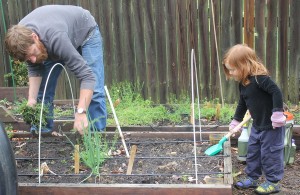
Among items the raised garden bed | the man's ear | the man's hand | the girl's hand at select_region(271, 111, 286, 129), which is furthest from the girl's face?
the man's ear

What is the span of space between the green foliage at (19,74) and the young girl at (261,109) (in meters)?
3.90

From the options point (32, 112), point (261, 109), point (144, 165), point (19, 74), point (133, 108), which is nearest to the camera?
point (261, 109)

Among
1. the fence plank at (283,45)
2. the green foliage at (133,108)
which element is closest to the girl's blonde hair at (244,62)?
the green foliage at (133,108)

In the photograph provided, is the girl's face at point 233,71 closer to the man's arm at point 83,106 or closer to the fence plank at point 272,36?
the man's arm at point 83,106

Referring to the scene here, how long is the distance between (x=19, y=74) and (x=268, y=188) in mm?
4361

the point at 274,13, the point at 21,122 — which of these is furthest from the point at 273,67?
the point at 21,122

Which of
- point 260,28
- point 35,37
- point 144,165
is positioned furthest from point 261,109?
point 260,28

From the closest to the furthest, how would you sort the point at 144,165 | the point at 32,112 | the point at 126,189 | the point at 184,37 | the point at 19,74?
the point at 126,189 < the point at 144,165 < the point at 32,112 < the point at 184,37 < the point at 19,74

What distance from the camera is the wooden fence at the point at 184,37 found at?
5723 mm

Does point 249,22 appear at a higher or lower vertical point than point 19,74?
higher

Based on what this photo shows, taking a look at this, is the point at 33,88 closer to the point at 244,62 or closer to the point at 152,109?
the point at 152,109

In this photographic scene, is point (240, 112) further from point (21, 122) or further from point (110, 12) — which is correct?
point (110, 12)

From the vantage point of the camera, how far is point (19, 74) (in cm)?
661

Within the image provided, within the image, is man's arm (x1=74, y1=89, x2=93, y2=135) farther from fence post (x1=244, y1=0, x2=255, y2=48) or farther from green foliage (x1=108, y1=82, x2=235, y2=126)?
fence post (x1=244, y1=0, x2=255, y2=48)
